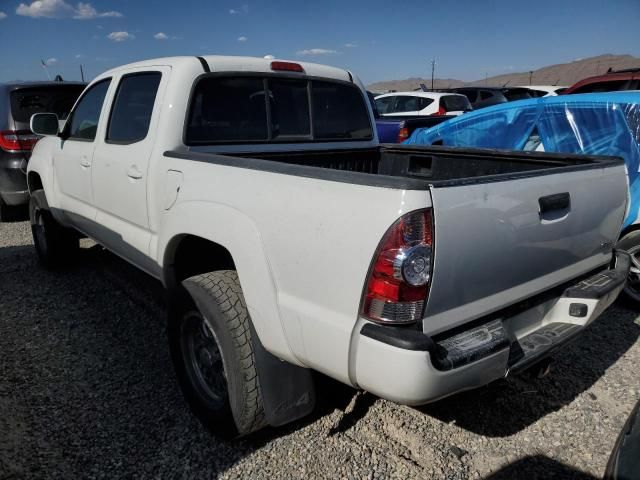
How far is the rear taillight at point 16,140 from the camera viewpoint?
20.2ft

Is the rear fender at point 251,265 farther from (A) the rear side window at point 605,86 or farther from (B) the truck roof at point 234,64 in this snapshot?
(A) the rear side window at point 605,86

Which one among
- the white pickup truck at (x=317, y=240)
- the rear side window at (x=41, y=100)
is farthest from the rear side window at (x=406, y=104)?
the white pickup truck at (x=317, y=240)

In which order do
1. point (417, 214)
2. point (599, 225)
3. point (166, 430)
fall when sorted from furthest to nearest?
point (166, 430)
point (599, 225)
point (417, 214)

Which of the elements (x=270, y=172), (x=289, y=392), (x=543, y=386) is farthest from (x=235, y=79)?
(x=543, y=386)

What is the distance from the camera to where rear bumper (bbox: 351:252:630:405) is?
165 centimetres

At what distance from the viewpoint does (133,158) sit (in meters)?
3.00

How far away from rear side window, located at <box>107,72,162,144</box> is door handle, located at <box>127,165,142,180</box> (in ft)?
0.61

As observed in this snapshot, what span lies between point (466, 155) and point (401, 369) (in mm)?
1986

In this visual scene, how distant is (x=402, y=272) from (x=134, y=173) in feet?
6.49

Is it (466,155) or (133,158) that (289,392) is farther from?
(466,155)

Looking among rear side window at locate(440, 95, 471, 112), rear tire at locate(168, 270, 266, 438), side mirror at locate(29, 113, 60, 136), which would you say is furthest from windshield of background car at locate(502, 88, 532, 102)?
rear tire at locate(168, 270, 266, 438)

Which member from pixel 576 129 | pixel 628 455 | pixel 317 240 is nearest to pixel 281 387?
pixel 317 240

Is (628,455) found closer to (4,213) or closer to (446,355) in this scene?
(446,355)

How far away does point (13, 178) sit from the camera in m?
6.29
